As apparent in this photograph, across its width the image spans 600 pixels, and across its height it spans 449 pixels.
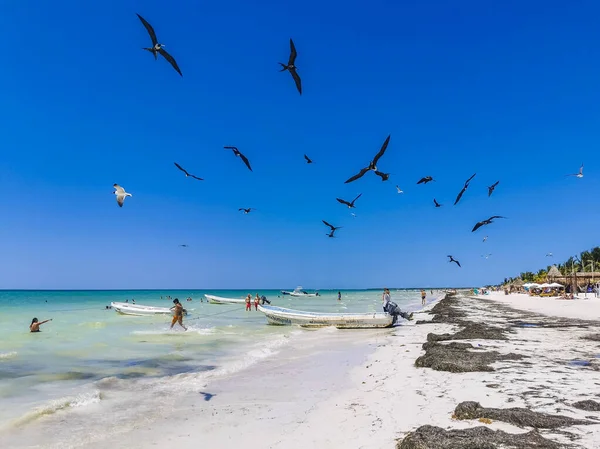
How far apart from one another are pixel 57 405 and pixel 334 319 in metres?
20.3

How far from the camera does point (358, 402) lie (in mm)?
9125

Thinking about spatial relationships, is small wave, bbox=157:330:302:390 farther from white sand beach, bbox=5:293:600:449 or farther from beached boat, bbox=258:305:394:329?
beached boat, bbox=258:305:394:329

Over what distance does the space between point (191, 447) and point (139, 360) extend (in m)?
11.3

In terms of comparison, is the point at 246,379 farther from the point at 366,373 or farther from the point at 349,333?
the point at 349,333

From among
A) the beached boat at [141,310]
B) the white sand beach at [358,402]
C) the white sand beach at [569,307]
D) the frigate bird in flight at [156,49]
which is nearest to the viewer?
the white sand beach at [358,402]

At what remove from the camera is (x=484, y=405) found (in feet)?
25.0

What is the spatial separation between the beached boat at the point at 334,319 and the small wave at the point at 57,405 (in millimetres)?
19022

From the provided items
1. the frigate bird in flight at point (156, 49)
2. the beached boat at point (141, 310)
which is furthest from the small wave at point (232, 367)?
the beached boat at point (141, 310)

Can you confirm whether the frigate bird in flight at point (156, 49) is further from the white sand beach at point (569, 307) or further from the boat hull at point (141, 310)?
the boat hull at point (141, 310)

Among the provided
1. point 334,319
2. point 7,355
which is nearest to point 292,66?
point 7,355

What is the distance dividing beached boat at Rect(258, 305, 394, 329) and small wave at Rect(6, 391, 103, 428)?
1902cm

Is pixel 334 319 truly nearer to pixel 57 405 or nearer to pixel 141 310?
pixel 57 405

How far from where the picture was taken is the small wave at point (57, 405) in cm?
909

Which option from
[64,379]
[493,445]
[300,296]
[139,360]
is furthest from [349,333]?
[300,296]
